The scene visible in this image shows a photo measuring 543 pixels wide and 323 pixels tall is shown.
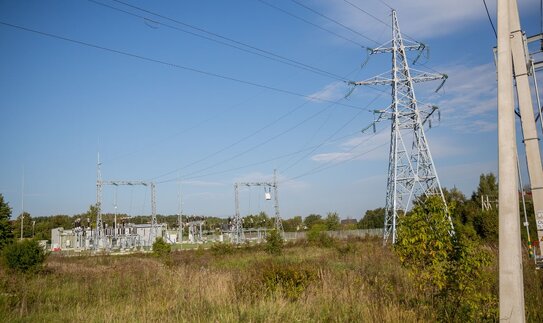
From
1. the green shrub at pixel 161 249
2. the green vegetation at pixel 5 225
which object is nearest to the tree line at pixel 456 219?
the green vegetation at pixel 5 225

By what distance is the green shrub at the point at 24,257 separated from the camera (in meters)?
18.2

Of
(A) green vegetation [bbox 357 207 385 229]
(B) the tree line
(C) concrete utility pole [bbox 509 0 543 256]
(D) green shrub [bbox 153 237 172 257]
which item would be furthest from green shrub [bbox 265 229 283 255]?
(A) green vegetation [bbox 357 207 385 229]

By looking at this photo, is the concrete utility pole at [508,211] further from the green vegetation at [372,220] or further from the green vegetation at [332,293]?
the green vegetation at [372,220]

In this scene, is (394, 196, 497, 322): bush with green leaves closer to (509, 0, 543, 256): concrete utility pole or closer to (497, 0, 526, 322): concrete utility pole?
(497, 0, 526, 322): concrete utility pole

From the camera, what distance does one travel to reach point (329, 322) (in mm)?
6961

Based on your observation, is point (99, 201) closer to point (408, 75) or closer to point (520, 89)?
point (408, 75)

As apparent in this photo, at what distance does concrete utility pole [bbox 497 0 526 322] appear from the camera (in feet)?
14.2

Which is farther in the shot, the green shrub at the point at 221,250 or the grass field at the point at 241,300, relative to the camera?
the green shrub at the point at 221,250

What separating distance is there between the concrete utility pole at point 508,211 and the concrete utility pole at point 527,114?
454 cm

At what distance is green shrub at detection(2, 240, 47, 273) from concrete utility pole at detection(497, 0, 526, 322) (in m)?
19.6

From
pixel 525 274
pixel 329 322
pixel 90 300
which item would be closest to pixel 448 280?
pixel 329 322

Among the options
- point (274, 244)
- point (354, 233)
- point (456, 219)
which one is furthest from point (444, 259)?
point (354, 233)

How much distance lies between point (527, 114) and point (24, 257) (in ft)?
67.4

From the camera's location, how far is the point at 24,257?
1845 cm
